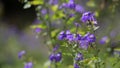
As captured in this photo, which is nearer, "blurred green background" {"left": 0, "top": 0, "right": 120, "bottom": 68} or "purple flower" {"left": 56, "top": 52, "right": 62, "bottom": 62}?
"purple flower" {"left": 56, "top": 52, "right": 62, "bottom": 62}

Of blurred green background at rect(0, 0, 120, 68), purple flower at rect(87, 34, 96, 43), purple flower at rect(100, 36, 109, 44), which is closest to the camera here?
purple flower at rect(87, 34, 96, 43)

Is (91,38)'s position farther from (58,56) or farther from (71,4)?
(71,4)

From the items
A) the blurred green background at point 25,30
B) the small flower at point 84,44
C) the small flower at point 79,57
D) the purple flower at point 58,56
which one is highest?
the blurred green background at point 25,30

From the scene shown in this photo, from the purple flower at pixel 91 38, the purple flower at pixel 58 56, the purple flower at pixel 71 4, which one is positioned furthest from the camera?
the purple flower at pixel 71 4

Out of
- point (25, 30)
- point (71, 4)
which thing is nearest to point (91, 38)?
point (71, 4)

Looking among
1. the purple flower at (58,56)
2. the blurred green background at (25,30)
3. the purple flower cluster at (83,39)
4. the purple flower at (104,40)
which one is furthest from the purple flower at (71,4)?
the blurred green background at (25,30)

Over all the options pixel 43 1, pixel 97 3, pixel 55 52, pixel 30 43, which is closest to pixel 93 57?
pixel 55 52

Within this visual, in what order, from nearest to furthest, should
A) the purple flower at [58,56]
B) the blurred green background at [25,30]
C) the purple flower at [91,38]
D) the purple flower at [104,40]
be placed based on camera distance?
the purple flower at [91,38] → the purple flower at [58,56] → the purple flower at [104,40] → the blurred green background at [25,30]

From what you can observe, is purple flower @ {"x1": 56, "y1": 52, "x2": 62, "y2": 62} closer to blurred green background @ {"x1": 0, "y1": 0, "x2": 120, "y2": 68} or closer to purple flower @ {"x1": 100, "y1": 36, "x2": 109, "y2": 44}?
purple flower @ {"x1": 100, "y1": 36, "x2": 109, "y2": 44}

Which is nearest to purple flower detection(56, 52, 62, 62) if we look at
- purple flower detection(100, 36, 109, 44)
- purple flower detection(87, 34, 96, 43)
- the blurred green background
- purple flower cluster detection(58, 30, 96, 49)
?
purple flower cluster detection(58, 30, 96, 49)

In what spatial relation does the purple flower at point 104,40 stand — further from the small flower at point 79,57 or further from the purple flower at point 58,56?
the small flower at point 79,57

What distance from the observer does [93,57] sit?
2842 millimetres

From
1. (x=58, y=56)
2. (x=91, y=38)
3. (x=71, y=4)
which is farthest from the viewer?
(x=71, y=4)

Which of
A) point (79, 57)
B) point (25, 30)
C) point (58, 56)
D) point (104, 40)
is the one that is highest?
point (25, 30)
